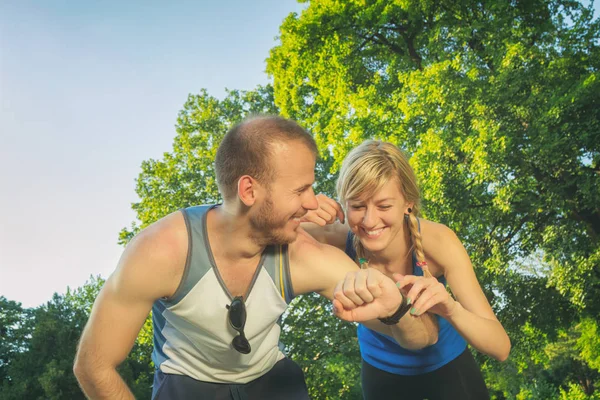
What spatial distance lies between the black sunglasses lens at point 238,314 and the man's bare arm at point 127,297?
0.31 meters

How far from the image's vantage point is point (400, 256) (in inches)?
145

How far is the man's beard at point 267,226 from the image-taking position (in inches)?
106

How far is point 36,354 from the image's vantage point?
2498cm

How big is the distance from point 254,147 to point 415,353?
1.77 metres

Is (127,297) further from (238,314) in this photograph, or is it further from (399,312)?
(399,312)

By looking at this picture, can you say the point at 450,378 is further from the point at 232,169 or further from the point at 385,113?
the point at 385,113

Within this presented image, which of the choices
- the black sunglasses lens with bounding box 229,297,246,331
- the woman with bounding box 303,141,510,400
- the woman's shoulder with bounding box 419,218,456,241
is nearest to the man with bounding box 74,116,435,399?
the black sunglasses lens with bounding box 229,297,246,331

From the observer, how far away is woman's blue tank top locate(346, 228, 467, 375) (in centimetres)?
350

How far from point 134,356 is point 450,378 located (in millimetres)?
22622

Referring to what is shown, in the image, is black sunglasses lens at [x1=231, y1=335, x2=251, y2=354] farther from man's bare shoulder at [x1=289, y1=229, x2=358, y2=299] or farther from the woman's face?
the woman's face

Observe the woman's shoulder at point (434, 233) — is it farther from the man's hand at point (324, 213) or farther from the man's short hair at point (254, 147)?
the man's short hair at point (254, 147)

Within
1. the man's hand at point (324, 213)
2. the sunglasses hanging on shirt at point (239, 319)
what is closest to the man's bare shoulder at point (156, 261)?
the sunglasses hanging on shirt at point (239, 319)

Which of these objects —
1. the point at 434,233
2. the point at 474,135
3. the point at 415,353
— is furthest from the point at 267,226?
the point at 474,135

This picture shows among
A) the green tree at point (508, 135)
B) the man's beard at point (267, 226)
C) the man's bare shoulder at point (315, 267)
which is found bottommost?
the man's bare shoulder at point (315, 267)
